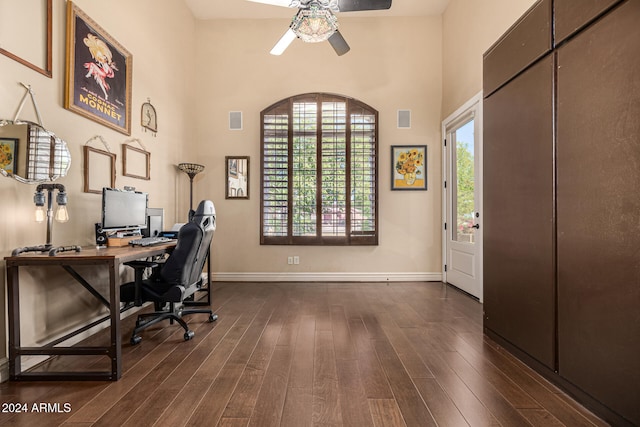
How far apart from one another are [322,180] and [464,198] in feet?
6.55

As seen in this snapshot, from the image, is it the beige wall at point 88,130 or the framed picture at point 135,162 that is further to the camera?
the framed picture at point 135,162

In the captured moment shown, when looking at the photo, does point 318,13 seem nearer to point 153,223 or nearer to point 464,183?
point 153,223

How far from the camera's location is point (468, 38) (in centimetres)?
405

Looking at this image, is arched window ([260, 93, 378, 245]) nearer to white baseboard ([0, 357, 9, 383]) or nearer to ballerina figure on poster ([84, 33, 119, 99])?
ballerina figure on poster ([84, 33, 119, 99])

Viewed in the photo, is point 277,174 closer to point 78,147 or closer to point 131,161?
point 131,161

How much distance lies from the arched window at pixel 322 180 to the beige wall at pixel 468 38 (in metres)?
1.16

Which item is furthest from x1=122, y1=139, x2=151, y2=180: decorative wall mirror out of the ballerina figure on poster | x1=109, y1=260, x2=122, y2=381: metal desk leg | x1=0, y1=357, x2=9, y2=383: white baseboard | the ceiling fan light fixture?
the ceiling fan light fixture

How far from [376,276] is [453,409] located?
10.4 feet

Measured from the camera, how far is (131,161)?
335 cm

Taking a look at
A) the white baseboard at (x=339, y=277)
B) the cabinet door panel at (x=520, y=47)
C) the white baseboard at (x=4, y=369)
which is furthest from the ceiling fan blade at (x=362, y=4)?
the white baseboard at (x=4, y=369)

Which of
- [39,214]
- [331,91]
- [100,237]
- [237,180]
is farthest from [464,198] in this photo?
[39,214]

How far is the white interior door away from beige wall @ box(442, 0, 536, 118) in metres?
0.26

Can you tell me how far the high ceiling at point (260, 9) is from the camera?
15.0 feet

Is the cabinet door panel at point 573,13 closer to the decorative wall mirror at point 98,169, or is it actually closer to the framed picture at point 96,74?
the framed picture at point 96,74
